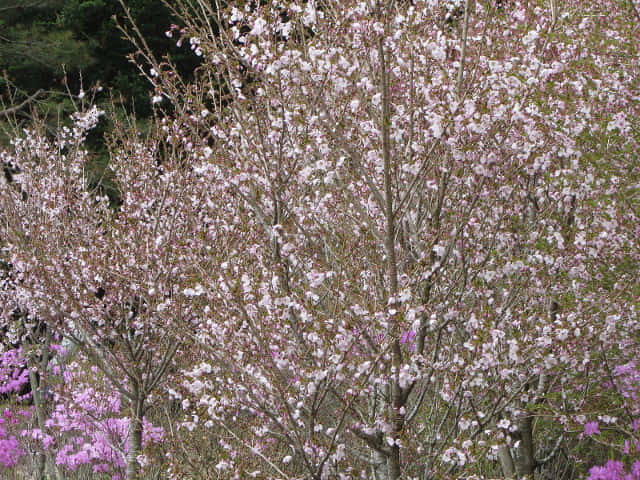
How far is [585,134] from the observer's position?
3.94m

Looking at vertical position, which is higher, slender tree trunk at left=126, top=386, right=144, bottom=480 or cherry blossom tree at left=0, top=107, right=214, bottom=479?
cherry blossom tree at left=0, top=107, right=214, bottom=479

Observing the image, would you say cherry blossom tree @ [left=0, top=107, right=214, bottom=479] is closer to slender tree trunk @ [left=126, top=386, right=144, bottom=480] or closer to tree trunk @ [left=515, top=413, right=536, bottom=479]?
slender tree trunk @ [left=126, top=386, right=144, bottom=480]

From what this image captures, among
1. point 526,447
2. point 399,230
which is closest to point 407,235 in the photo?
point 399,230

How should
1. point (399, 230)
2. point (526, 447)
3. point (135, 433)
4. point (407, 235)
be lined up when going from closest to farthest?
point (399, 230)
point (407, 235)
point (526, 447)
point (135, 433)

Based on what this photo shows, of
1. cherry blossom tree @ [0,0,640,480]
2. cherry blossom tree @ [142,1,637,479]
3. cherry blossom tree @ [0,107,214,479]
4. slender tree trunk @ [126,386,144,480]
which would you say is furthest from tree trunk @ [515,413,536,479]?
slender tree trunk @ [126,386,144,480]

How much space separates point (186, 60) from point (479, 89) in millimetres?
12326

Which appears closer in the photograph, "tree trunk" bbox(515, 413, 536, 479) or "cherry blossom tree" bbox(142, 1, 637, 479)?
"cherry blossom tree" bbox(142, 1, 637, 479)

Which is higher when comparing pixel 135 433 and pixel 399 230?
pixel 399 230

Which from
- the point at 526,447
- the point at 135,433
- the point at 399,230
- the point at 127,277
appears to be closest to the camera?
the point at 399,230

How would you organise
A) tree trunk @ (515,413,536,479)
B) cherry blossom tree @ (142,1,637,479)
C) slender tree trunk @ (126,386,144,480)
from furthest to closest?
slender tree trunk @ (126,386,144,480) < tree trunk @ (515,413,536,479) < cherry blossom tree @ (142,1,637,479)

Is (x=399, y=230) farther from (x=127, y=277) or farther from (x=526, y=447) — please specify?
(x=526, y=447)

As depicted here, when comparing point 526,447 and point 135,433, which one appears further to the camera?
point 135,433

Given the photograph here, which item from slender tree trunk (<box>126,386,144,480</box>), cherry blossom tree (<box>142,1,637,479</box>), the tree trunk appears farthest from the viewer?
slender tree trunk (<box>126,386,144,480</box>)

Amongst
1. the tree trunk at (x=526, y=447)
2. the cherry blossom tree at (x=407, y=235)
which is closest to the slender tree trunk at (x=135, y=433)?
the cherry blossom tree at (x=407, y=235)
